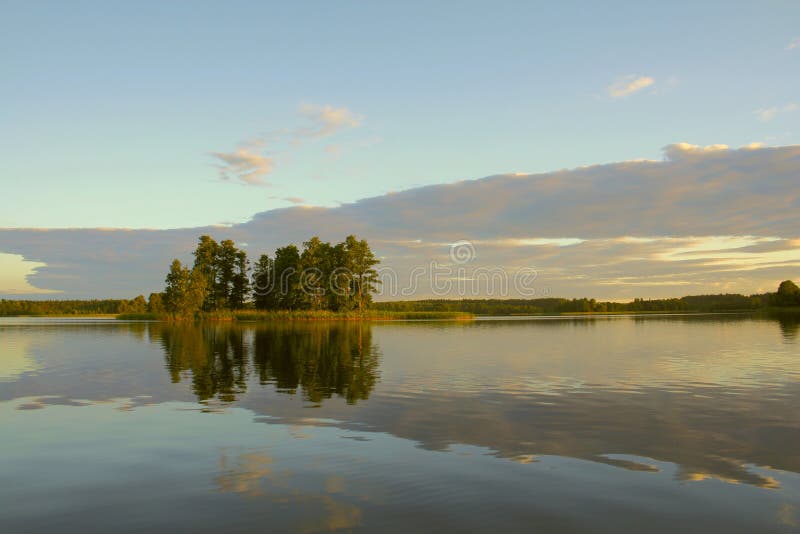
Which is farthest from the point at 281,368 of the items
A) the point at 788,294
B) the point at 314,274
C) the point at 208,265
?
the point at 788,294

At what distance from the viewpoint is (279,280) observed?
138250mm

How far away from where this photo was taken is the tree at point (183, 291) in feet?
406

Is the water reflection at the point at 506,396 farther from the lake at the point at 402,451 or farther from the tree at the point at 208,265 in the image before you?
the tree at the point at 208,265

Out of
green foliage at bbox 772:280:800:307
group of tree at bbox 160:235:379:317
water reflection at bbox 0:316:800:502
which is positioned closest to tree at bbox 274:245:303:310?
group of tree at bbox 160:235:379:317

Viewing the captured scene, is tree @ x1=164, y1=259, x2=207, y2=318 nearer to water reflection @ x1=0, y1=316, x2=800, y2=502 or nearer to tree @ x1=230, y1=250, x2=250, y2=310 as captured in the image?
tree @ x1=230, y1=250, x2=250, y2=310

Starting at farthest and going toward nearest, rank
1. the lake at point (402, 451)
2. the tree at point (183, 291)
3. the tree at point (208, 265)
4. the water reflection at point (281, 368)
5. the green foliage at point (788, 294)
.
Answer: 1. the green foliage at point (788, 294)
2. the tree at point (208, 265)
3. the tree at point (183, 291)
4. the water reflection at point (281, 368)
5. the lake at point (402, 451)

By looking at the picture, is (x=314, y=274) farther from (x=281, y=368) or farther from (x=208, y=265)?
(x=281, y=368)

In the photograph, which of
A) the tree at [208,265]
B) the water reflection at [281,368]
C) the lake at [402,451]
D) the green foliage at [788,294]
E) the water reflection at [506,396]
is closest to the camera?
the lake at [402,451]

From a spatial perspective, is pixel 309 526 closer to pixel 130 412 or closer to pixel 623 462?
pixel 623 462

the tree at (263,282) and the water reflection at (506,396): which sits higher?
the tree at (263,282)

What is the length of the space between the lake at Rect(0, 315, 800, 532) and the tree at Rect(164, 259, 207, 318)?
96.3m

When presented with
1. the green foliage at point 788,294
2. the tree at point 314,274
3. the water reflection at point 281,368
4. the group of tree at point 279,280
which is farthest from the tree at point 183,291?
the green foliage at point 788,294

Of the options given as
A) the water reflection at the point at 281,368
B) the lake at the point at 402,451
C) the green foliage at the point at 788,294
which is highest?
the green foliage at the point at 788,294

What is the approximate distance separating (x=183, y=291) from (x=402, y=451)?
4670 inches
